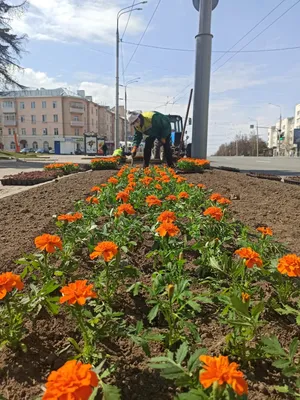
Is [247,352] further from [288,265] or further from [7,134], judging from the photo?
[7,134]

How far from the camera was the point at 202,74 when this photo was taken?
32.6ft

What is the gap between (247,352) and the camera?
1.27 meters

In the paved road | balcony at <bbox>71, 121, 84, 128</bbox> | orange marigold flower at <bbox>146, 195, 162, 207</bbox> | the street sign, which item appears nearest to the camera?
orange marigold flower at <bbox>146, 195, 162, 207</bbox>

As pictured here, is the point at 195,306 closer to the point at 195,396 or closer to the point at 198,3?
the point at 195,396

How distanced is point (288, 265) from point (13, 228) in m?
2.41

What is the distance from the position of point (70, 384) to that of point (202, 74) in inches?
405

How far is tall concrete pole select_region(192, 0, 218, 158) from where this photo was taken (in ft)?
32.0

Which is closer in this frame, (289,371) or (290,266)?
(289,371)

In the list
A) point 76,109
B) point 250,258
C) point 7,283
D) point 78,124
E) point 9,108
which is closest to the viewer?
point 7,283

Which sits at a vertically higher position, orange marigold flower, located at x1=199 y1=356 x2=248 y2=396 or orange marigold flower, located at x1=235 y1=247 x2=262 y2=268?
orange marigold flower, located at x1=235 y1=247 x2=262 y2=268

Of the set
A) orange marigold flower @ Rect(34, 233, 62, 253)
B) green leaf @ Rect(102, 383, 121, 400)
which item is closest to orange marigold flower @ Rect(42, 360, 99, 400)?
green leaf @ Rect(102, 383, 121, 400)

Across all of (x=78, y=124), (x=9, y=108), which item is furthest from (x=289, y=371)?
(x=9, y=108)

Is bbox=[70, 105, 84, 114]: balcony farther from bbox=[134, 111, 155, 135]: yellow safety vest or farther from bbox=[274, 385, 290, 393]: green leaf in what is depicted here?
bbox=[274, 385, 290, 393]: green leaf

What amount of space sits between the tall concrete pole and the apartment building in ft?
195
